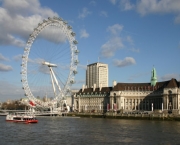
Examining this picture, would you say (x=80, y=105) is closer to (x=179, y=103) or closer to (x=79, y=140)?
(x=179, y=103)

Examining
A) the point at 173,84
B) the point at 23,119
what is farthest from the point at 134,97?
the point at 23,119

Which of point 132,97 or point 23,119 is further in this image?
point 132,97

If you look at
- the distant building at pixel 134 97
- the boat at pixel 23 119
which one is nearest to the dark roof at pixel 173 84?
the distant building at pixel 134 97

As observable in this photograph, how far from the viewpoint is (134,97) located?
115m

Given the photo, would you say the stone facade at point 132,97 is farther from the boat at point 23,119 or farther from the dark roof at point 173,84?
the boat at point 23,119

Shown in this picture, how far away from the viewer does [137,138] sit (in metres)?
37.0

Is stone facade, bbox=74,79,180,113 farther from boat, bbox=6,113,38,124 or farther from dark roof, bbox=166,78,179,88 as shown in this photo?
boat, bbox=6,113,38,124

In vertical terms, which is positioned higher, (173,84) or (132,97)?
(173,84)

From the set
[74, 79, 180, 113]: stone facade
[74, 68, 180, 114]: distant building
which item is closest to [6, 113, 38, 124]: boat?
[74, 79, 180, 113]: stone facade

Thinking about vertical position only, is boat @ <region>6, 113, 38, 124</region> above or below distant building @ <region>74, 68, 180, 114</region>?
below

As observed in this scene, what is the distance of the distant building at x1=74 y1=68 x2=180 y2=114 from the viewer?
310 feet

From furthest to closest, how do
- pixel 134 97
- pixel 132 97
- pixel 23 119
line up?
pixel 132 97, pixel 134 97, pixel 23 119

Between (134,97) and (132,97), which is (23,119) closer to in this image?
(132,97)

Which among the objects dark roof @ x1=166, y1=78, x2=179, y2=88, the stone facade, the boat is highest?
dark roof @ x1=166, y1=78, x2=179, y2=88
